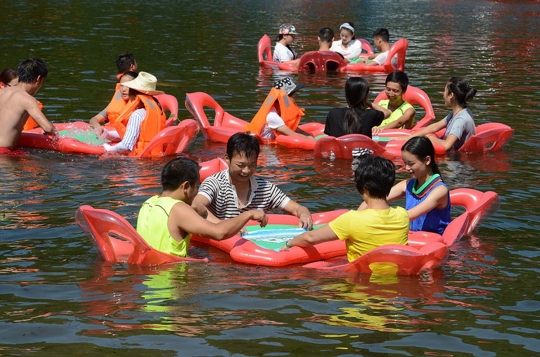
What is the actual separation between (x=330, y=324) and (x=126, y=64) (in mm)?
7082

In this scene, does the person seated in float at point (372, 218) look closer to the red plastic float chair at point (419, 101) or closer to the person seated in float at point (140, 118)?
the person seated in float at point (140, 118)

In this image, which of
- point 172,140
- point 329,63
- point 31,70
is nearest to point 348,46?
point 329,63

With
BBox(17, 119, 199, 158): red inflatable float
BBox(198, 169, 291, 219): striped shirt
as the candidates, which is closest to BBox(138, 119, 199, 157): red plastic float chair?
BBox(17, 119, 199, 158): red inflatable float

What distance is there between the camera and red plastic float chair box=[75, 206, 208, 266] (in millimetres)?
6887

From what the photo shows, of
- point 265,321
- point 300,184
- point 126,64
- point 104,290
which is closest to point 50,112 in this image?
point 126,64

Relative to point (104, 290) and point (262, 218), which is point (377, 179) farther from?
point (104, 290)

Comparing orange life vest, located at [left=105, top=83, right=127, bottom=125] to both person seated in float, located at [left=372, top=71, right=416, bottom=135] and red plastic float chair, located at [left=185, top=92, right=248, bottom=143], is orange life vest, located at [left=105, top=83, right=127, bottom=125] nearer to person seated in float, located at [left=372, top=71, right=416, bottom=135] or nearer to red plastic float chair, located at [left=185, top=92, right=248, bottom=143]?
red plastic float chair, located at [left=185, top=92, right=248, bottom=143]

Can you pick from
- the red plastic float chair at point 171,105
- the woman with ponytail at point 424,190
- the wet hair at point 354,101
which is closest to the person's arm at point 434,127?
the wet hair at point 354,101

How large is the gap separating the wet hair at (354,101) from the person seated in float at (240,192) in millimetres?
3296

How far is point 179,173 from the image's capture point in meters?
6.98

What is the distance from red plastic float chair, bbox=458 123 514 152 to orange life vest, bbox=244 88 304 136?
223 centimetres

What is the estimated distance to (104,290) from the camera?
6.60m

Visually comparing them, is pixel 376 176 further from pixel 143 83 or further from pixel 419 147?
pixel 143 83

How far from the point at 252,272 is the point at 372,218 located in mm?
1074
